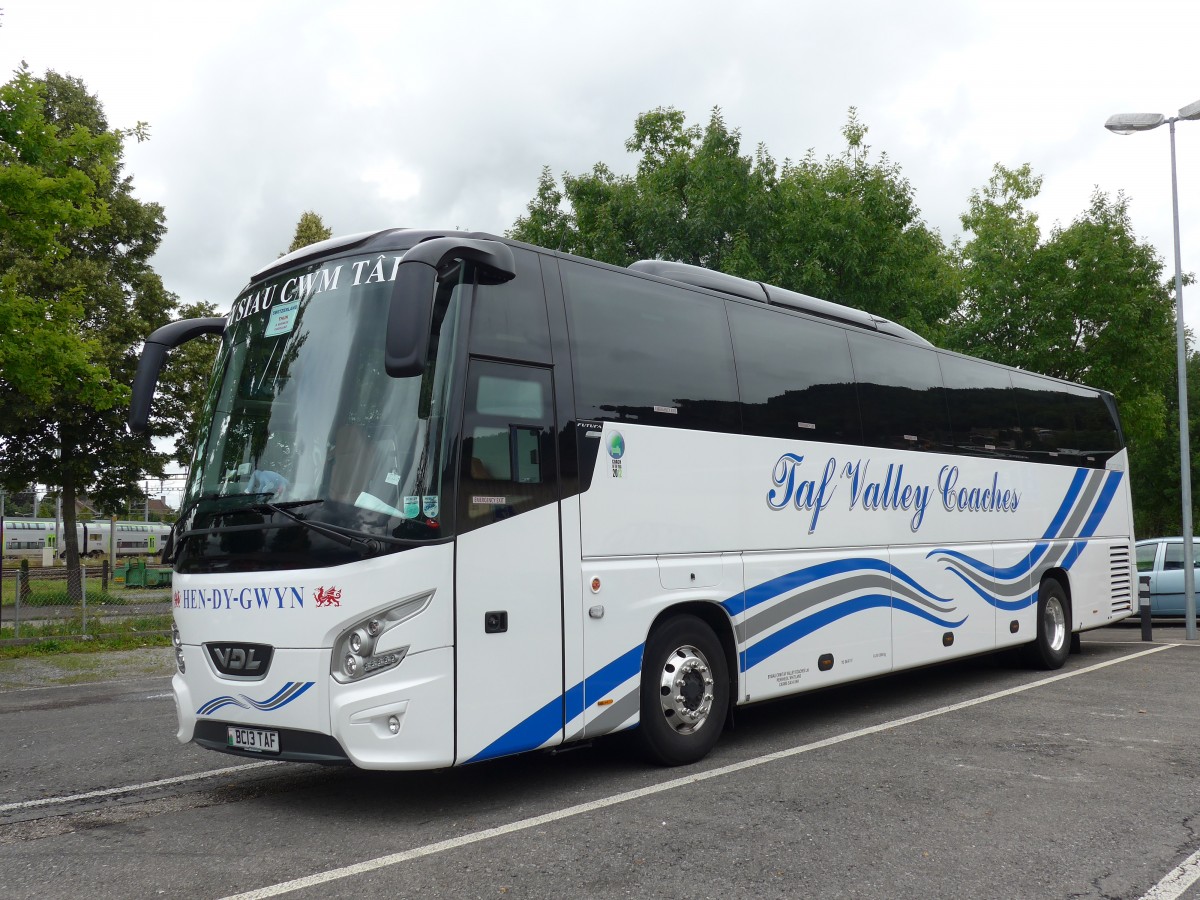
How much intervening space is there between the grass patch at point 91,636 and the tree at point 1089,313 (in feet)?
62.5

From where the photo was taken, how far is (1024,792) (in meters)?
6.40

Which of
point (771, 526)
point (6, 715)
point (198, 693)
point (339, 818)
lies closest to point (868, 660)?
point (771, 526)

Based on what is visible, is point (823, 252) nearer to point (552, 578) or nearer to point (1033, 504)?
point (1033, 504)

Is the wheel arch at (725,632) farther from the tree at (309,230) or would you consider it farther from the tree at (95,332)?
the tree at (309,230)

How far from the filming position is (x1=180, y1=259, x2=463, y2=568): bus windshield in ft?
19.0

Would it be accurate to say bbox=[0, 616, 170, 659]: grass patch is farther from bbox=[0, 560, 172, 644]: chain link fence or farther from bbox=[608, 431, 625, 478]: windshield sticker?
bbox=[608, 431, 625, 478]: windshield sticker

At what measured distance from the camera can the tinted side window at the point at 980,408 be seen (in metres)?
11.3

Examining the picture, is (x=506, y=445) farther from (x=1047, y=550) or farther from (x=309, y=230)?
(x=309, y=230)

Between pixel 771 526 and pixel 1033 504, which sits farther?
pixel 1033 504

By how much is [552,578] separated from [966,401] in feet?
22.1

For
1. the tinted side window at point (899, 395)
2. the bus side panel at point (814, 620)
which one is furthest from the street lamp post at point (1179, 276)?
the bus side panel at point (814, 620)

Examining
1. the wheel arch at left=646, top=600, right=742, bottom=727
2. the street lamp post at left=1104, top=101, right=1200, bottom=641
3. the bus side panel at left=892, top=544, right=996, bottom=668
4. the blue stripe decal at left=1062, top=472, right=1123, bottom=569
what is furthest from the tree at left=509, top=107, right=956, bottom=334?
the wheel arch at left=646, top=600, right=742, bottom=727

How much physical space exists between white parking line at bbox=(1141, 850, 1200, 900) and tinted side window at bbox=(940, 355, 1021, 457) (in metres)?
6.46

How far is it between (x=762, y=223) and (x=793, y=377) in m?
14.8
